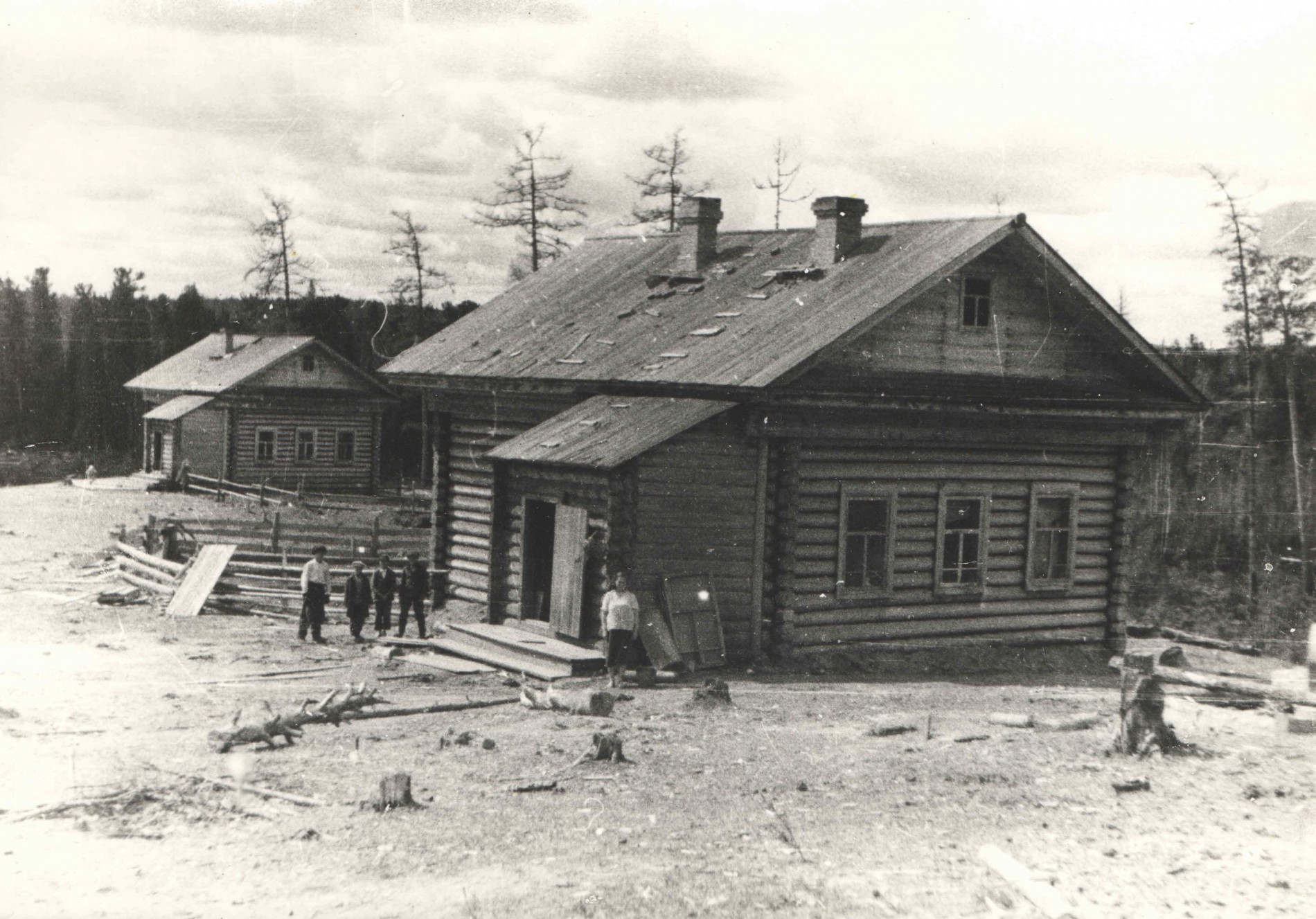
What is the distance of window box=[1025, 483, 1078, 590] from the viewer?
21.0m

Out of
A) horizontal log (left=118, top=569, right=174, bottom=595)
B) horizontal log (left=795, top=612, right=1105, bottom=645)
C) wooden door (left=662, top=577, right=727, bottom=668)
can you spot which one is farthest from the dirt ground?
horizontal log (left=118, top=569, right=174, bottom=595)

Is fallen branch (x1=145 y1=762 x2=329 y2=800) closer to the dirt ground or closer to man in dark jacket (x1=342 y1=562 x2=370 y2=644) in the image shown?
the dirt ground

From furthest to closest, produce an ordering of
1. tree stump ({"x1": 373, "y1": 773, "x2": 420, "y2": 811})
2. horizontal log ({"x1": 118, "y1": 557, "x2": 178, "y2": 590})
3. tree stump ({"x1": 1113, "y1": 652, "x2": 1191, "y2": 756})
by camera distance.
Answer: horizontal log ({"x1": 118, "y1": 557, "x2": 178, "y2": 590}) < tree stump ({"x1": 1113, "y1": 652, "x2": 1191, "y2": 756}) < tree stump ({"x1": 373, "y1": 773, "x2": 420, "y2": 811})

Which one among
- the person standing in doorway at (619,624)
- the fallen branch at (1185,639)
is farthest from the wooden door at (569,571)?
the fallen branch at (1185,639)

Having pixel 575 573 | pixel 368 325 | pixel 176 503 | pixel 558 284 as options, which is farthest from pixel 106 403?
pixel 575 573

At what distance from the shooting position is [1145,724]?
1262 centimetres

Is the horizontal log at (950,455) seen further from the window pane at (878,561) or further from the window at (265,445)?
the window at (265,445)

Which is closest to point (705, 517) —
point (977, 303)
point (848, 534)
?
point (848, 534)

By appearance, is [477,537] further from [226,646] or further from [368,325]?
[368,325]

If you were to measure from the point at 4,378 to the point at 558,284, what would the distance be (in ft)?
178

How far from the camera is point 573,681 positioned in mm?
16906

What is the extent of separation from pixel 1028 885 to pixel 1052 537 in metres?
13.4

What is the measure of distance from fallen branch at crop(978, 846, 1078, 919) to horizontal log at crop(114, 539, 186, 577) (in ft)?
60.3

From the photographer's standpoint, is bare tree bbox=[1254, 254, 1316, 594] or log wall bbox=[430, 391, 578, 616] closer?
log wall bbox=[430, 391, 578, 616]
